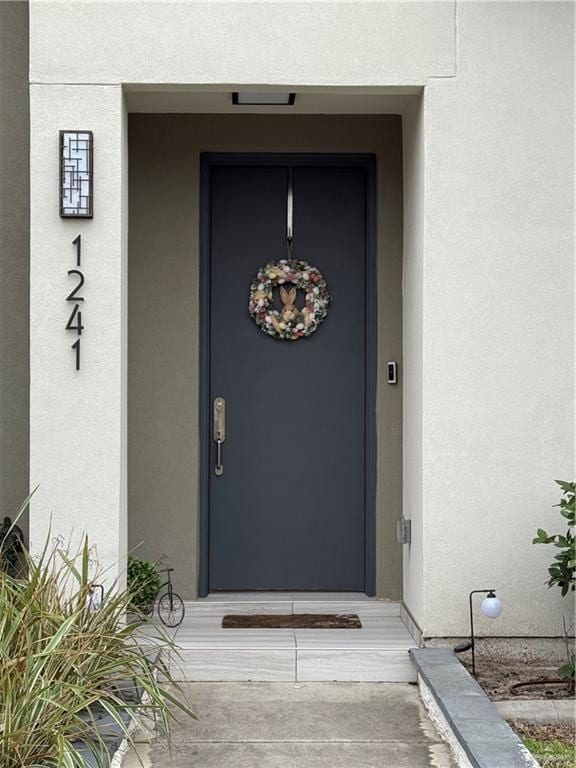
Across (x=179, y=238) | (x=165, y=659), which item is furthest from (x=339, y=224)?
(x=165, y=659)

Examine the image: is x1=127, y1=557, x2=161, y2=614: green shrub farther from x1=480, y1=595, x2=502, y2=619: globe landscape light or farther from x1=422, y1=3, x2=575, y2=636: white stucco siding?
x1=480, y1=595, x2=502, y2=619: globe landscape light

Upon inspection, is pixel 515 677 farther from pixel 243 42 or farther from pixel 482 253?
pixel 243 42

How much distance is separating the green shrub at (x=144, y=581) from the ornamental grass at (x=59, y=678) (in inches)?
37.1

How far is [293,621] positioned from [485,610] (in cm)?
124

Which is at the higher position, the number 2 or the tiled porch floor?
the number 2

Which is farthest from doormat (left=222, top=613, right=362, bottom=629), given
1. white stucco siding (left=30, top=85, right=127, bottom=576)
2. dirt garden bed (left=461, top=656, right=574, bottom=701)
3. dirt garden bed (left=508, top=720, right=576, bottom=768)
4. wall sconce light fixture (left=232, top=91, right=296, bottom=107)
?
wall sconce light fixture (left=232, top=91, right=296, bottom=107)

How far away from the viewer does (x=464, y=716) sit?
407cm

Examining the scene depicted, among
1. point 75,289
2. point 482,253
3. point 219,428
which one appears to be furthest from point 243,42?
point 219,428

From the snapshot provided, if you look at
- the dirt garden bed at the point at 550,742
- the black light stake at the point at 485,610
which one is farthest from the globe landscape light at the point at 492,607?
the dirt garden bed at the point at 550,742

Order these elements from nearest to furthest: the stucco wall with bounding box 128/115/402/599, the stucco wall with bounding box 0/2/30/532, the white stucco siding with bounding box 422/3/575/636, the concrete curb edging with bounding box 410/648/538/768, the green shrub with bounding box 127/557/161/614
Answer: the concrete curb edging with bounding box 410/648/538/768 → the white stucco siding with bounding box 422/3/575/636 → the green shrub with bounding box 127/557/161/614 → the stucco wall with bounding box 0/2/30/532 → the stucco wall with bounding box 128/115/402/599

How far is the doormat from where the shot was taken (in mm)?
5512

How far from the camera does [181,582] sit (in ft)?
19.8

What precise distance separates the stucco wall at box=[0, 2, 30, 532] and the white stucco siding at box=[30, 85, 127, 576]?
88 centimetres

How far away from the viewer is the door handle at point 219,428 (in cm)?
612
